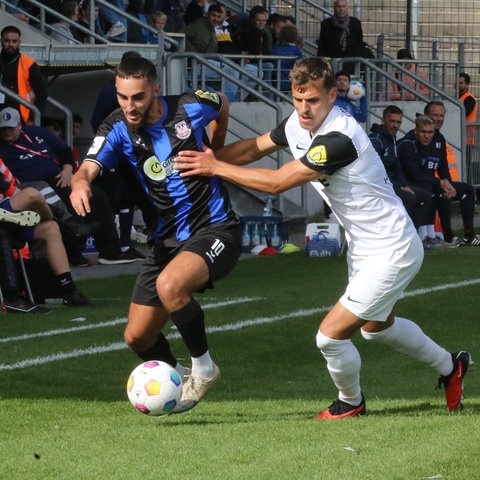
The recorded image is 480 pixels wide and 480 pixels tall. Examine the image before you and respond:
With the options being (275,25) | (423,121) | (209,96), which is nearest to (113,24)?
(275,25)

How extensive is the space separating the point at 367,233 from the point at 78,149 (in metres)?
11.6

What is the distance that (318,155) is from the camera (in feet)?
23.2

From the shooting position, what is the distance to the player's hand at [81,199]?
23.6 feet

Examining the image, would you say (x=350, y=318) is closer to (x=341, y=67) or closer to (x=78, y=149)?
(x=78, y=149)

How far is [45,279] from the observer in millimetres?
12492

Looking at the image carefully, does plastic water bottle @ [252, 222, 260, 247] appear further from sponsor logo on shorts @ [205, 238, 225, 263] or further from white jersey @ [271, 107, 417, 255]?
white jersey @ [271, 107, 417, 255]

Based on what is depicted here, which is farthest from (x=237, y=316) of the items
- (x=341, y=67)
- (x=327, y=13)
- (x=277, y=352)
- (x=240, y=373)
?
(x=327, y=13)

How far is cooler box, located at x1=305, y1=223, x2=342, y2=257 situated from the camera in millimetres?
16094

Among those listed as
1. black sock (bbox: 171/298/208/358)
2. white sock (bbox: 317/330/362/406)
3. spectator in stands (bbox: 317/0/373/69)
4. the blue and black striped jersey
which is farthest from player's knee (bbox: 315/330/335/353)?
spectator in stands (bbox: 317/0/373/69)

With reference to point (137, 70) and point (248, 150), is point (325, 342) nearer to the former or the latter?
point (248, 150)

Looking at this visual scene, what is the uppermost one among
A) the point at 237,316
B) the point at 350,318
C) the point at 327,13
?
the point at 327,13

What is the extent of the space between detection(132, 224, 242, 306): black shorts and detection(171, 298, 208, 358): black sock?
0.70 feet

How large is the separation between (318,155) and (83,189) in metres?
1.32

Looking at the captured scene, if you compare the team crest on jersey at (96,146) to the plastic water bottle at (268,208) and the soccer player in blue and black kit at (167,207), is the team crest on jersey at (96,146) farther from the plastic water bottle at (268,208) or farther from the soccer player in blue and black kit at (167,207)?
Result: the plastic water bottle at (268,208)
